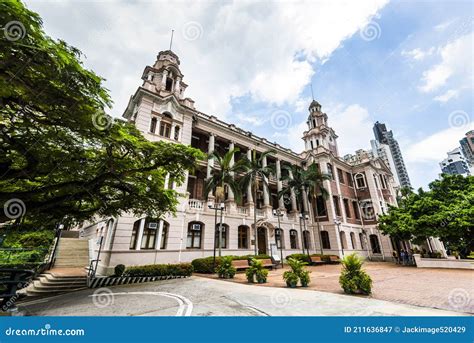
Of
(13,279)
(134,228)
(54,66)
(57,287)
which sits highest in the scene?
(54,66)

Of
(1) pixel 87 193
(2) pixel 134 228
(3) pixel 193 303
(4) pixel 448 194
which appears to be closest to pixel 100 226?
(2) pixel 134 228

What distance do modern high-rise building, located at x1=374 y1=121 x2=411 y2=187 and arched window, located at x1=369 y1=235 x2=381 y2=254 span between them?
92.5 m

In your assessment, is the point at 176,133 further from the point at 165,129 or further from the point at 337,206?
the point at 337,206

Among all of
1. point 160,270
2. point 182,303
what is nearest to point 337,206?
point 160,270

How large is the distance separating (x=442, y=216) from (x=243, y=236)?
1563 centimetres

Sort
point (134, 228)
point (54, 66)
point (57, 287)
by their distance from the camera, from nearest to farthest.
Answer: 1. point (54, 66)
2. point (57, 287)
3. point (134, 228)

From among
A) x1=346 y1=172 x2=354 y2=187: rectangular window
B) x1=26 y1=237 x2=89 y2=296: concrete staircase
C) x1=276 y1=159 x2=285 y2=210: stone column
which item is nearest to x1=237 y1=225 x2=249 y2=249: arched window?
x1=276 y1=159 x2=285 y2=210: stone column

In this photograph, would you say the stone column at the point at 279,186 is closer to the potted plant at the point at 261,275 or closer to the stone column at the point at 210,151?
the stone column at the point at 210,151

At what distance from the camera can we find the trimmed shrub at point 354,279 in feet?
23.9

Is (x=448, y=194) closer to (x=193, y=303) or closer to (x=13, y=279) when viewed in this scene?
(x=193, y=303)

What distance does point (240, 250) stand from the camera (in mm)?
18641

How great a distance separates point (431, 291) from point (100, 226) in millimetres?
20088

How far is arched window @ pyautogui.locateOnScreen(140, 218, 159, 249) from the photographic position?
14648 mm

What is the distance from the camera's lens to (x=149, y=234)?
588 inches
